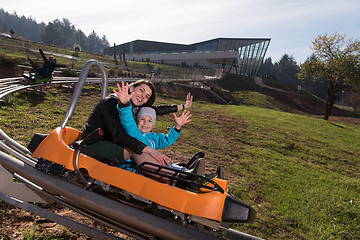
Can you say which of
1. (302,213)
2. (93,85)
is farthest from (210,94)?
(302,213)

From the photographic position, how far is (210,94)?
2855cm

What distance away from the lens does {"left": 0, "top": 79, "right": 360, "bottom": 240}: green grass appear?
Result: 436 centimetres

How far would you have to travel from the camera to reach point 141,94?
10.3 ft

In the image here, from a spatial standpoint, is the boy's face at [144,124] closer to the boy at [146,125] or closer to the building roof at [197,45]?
the boy at [146,125]

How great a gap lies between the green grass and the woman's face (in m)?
2.69

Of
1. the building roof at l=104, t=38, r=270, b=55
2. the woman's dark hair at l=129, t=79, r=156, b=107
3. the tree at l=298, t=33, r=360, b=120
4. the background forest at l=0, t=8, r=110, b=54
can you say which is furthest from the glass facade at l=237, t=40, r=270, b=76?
the background forest at l=0, t=8, r=110, b=54

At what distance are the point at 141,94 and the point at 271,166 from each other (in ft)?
19.4

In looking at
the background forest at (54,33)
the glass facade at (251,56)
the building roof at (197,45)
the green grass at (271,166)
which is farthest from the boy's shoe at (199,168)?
the background forest at (54,33)

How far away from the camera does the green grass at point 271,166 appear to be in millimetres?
4359

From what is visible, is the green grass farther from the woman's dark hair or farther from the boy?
the woman's dark hair

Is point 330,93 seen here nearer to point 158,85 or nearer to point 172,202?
point 158,85

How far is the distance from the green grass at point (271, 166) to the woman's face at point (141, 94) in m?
2.69

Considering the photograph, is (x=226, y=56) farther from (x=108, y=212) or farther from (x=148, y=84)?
(x=108, y=212)

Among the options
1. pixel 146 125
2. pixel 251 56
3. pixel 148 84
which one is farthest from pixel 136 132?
pixel 251 56
